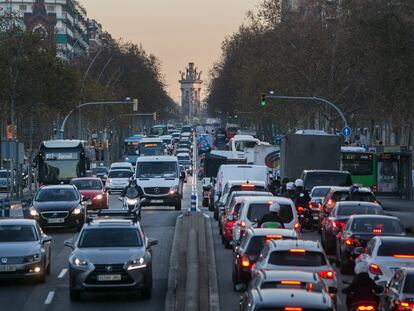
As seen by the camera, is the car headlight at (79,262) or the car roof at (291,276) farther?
the car headlight at (79,262)

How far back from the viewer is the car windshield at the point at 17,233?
84.5 feet

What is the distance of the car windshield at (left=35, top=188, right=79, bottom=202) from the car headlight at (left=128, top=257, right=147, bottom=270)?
56.2 ft

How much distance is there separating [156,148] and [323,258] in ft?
268

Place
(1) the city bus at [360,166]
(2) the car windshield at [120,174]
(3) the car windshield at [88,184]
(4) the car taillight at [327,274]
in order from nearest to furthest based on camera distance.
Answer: (4) the car taillight at [327,274], (3) the car windshield at [88,184], (1) the city bus at [360,166], (2) the car windshield at [120,174]

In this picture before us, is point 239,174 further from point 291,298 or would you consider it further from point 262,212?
point 291,298

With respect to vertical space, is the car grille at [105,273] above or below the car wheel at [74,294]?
above

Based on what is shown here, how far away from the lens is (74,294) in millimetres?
22781

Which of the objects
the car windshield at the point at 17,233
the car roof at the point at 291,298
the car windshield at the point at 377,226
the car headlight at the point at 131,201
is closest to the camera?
the car roof at the point at 291,298

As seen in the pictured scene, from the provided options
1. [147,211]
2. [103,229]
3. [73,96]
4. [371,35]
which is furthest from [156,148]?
[103,229]

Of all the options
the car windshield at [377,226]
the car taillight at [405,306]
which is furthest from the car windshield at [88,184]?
the car taillight at [405,306]

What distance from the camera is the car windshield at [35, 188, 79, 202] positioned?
39.7 meters

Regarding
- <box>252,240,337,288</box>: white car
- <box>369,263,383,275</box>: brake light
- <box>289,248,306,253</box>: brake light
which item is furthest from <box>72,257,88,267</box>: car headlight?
<box>369,263,383,275</box>: brake light

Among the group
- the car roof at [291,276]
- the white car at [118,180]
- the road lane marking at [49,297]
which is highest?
the car roof at [291,276]

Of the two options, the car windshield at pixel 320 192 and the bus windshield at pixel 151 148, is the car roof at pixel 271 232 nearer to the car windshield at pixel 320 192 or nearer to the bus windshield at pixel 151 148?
the car windshield at pixel 320 192
